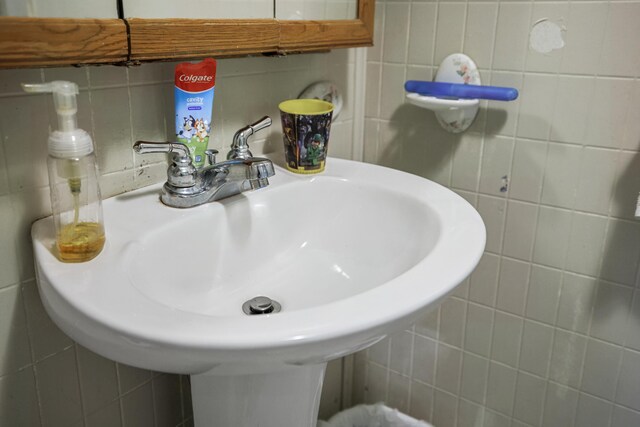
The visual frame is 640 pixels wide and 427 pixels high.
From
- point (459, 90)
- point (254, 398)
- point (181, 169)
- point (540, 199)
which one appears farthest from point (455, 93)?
point (254, 398)

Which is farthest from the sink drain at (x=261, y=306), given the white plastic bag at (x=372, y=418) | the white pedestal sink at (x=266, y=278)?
the white plastic bag at (x=372, y=418)

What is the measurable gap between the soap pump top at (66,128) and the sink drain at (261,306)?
0.31 m

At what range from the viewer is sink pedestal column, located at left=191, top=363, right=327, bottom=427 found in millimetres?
734

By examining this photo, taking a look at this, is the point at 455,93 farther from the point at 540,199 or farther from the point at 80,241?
the point at 80,241

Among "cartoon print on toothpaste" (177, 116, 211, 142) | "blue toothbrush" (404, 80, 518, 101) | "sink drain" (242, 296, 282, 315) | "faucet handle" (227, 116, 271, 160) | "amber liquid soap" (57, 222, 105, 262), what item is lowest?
"sink drain" (242, 296, 282, 315)

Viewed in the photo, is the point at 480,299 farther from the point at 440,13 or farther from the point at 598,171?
the point at 440,13

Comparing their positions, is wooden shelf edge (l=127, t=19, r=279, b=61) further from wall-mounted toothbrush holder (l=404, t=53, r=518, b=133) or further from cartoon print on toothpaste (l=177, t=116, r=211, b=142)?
wall-mounted toothbrush holder (l=404, t=53, r=518, b=133)

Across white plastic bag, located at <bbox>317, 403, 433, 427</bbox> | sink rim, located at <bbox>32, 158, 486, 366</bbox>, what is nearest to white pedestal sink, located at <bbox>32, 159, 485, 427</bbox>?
sink rim, located at <bbox>32, 158, 486, 366</bbox>

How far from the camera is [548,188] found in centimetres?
106

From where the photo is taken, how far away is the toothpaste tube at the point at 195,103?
2.54 feet

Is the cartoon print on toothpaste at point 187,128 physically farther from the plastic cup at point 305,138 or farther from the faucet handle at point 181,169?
the plastic cup at point 305,138

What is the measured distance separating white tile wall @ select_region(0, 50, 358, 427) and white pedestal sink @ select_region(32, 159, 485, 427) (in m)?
0.05

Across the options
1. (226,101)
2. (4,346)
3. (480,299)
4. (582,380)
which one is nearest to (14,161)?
(4,346)

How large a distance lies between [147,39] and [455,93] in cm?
60
